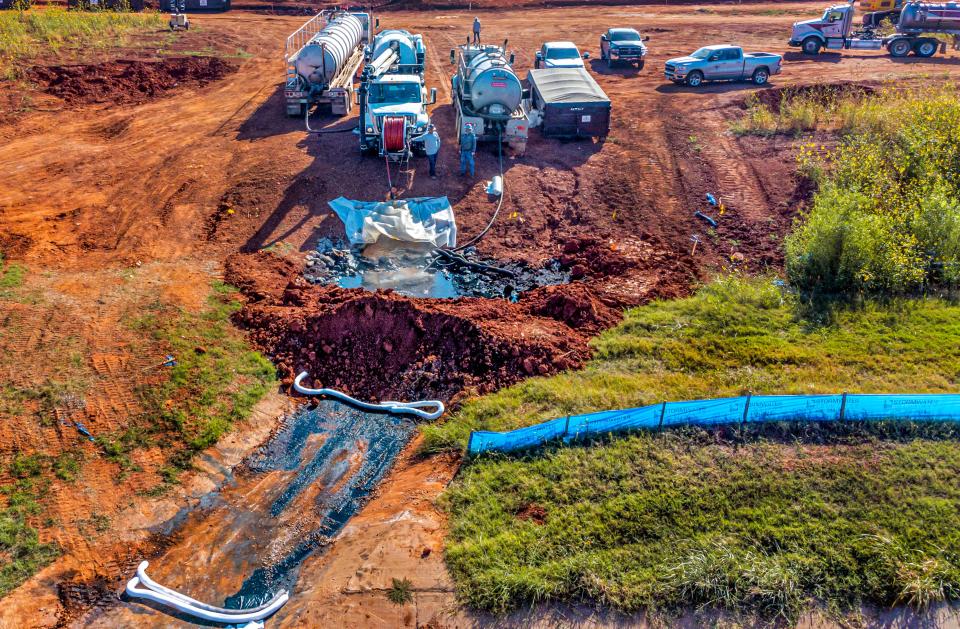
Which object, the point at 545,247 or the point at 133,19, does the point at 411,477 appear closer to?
the point at 545,247

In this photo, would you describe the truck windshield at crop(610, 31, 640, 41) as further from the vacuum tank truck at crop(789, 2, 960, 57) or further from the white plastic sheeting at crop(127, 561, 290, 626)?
the white plastic sheeting at crop(127, 561, 290, 626)

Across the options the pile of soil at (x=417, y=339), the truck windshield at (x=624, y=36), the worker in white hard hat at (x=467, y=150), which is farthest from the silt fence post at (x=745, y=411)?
the truck windshield at (x=624, y=36)

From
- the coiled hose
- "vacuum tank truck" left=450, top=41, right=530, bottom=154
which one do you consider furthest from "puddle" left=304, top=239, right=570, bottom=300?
"vacuum tank truck" left=450, top=41, right=530, bottom=154

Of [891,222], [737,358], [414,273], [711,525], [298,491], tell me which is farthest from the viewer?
[414,273]

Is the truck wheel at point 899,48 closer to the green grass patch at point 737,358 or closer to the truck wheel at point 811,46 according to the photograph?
the truck wheel at point 811,46

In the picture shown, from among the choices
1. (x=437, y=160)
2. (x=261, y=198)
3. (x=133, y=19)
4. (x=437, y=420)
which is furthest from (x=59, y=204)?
(x=133, y=19)

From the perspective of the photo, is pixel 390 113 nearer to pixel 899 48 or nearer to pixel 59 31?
pixel 59 31

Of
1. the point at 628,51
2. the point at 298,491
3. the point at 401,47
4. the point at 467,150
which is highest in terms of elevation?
the point at 628,51

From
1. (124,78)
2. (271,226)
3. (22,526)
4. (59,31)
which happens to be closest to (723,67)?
(271,226)
